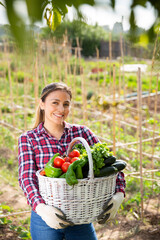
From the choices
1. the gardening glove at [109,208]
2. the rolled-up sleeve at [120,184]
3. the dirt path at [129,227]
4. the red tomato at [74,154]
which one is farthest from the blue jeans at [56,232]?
the dirt path at [129,227]

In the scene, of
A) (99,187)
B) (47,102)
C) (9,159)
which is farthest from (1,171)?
(99,187)

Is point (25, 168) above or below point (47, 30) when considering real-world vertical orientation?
below

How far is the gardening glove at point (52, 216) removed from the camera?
4.87 ft

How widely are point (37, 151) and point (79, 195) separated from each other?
38 cm

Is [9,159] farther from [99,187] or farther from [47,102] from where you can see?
[99,187]

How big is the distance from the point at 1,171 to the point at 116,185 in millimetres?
2490

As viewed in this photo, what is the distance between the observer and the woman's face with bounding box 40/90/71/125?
1813 millimetres

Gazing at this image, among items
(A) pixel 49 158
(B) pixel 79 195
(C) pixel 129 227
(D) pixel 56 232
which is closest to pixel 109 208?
(B) pixel 79 195

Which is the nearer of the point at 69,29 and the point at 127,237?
the point at 69,29

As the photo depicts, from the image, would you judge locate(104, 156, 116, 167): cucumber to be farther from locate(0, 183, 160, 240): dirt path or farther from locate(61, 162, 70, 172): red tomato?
locate(0, 183, 160, 240): dirt path

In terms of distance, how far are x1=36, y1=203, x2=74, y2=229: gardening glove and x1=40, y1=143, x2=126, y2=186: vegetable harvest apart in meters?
0.15

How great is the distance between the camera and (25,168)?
1675mm

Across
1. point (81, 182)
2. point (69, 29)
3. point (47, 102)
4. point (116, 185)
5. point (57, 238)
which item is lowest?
point (57, 238)

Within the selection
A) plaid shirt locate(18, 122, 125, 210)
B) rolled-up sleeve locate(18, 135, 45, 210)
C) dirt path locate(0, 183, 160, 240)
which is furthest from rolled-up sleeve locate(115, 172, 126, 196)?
dirt path locate(0, 183, 160, 240)
